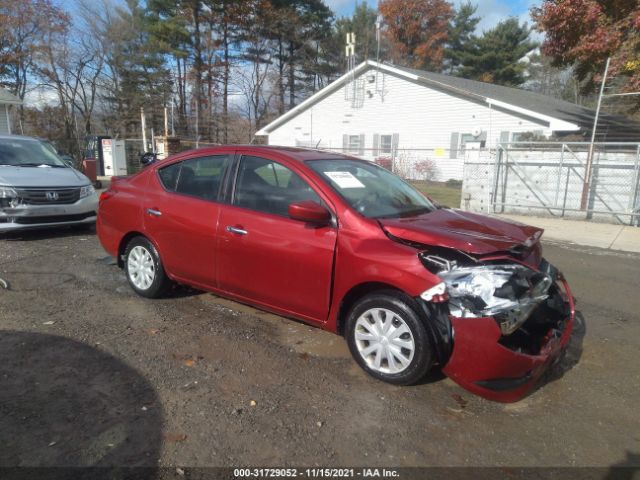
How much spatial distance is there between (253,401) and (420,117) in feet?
70.1

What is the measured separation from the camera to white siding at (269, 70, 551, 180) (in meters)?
20.7

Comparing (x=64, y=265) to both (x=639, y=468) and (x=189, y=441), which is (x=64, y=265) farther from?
(x=639, y=468)

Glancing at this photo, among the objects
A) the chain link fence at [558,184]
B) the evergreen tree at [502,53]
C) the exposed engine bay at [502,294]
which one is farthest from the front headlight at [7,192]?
the evergreen tree at [502,53]

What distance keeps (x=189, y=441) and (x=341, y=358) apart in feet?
4.62

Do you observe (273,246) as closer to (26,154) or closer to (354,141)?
(26,154)

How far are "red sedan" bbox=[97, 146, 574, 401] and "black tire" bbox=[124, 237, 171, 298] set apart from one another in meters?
0.02

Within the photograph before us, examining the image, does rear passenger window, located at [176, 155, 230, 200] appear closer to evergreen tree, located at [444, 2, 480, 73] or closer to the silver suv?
the silver suv

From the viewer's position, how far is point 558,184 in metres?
11.7

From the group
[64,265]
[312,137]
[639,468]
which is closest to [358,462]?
[639,468]

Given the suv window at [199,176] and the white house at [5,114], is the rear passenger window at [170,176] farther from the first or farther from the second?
the white house at [5,114]

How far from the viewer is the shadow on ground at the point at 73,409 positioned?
252cm

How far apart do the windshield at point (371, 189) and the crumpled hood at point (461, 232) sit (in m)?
0.19

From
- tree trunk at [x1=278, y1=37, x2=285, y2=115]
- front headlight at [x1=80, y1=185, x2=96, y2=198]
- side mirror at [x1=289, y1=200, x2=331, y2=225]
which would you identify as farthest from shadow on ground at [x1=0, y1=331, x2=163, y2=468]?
tree trunk at [x1=278, y1=37, x2=285, y2=115]

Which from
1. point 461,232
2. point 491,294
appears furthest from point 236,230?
point 491,294
